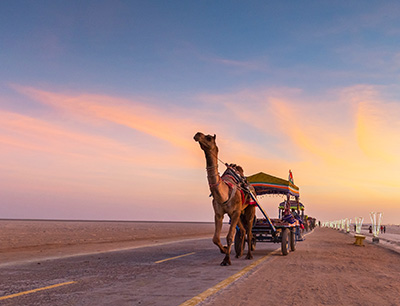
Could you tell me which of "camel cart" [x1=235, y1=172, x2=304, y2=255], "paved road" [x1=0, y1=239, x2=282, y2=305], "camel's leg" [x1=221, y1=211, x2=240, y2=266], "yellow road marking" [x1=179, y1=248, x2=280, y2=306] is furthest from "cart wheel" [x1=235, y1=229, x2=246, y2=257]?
"yellow road marking" [x1=179, y1=248, x2=280, y2=306]

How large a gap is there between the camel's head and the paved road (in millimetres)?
3911

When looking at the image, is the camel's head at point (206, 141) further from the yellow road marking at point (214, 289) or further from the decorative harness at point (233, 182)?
the yellow road marking at point (214, 289)

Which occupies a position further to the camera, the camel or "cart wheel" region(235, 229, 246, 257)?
"cart wheel" region(235, 229, 246, 257)

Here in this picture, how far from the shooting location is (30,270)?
480 inches

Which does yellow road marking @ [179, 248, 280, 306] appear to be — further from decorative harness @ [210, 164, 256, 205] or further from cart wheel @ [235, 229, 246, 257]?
cart wheel @ [235, 229, 246, 257]

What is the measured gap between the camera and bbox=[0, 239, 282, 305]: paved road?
7.66m

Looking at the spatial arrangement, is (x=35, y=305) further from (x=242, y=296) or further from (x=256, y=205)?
(x=256, y=205)

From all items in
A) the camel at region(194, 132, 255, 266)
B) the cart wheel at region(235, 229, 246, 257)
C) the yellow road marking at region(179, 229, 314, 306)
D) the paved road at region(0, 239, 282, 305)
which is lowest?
the paved road at region(0, 239, 282, 305)

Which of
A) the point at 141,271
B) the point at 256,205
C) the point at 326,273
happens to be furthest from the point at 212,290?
the point at 256,205

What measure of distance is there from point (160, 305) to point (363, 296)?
14.1 ft

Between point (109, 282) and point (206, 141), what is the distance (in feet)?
19.1

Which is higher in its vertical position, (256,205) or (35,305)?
(256,205)

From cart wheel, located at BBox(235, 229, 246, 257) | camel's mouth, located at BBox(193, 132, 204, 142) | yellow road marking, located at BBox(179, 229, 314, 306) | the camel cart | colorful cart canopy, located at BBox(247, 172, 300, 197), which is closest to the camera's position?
yellow road marking, located at BBox(179, 229, 314, 306)

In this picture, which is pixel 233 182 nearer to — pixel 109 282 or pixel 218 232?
pixel 218 232
